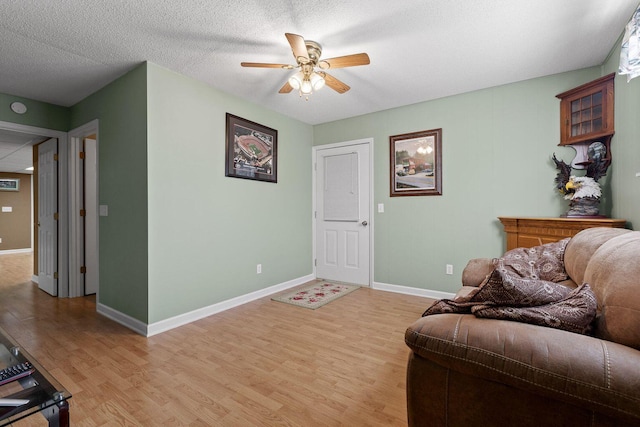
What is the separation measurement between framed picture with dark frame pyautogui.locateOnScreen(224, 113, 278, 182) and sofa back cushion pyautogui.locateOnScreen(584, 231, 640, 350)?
3.19 m

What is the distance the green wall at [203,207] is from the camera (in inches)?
106

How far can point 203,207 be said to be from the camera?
3.10 m

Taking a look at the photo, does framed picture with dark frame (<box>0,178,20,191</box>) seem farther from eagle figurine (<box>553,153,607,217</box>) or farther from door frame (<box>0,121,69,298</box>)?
eagle figurine (<box>553,153,607,217</box>)

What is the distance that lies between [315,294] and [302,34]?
115 inches

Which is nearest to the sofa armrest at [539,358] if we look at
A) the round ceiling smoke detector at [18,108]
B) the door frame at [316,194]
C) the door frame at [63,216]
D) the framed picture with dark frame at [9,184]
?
the door frame at [316,194]

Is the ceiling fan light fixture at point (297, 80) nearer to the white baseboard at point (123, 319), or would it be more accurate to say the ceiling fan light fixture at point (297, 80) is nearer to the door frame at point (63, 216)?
the white baseboard at point (123, 319)

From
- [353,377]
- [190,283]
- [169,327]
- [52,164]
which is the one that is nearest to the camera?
[353,377]

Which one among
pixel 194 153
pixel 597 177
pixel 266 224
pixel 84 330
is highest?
pixel 194 153

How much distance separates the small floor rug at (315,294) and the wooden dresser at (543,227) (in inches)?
80.6

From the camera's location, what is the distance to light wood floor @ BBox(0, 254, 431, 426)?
5.25ft

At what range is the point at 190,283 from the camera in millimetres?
2961

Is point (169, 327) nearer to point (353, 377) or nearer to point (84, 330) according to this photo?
point (84, 330)

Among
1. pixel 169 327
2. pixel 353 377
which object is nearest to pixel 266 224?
pixel 169 327

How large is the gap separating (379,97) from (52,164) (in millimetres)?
4310
